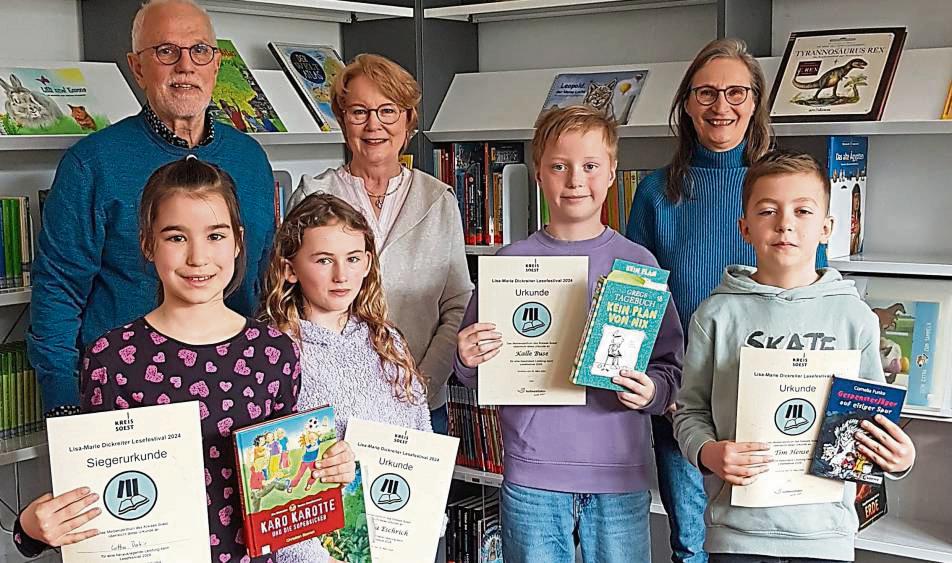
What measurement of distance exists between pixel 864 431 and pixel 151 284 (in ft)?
4.97

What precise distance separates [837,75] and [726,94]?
58 centimetres

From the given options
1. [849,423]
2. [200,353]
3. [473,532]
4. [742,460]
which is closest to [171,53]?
[200,353]

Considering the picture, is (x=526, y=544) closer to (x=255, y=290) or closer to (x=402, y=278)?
(x=402, y=278)

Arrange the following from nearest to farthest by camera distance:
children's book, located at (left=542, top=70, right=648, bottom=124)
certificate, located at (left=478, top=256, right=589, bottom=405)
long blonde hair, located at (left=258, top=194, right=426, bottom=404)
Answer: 1. long blonde hair, located at (left=258, top=194, right=426, bottom=404)
2. certificate, located at (left=478, top=256, right=589, bottom=405)
3. children's book, located at (left=542, top=70, right=648, bottom=124)

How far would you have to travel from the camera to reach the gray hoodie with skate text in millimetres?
1977

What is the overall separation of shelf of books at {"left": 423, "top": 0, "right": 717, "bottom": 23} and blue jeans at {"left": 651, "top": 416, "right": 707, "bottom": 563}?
1.37 meters

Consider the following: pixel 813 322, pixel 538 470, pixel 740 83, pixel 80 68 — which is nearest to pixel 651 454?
pixel 538 470

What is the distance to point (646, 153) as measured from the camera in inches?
138

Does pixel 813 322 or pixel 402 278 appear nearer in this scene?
pixel 813 322

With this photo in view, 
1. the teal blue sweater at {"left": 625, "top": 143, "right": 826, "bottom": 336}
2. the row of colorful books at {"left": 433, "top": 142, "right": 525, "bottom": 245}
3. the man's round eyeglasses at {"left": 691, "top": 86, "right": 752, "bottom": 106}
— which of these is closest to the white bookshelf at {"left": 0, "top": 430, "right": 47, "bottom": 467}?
the row of colorful books at {"left": 433, "top": 142, "right": 525, "bottom": 245}

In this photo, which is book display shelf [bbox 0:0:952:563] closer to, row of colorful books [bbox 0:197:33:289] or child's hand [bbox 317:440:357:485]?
row of colorful books [bbox 0:197:33:289]

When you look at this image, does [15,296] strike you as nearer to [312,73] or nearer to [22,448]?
[22,448]

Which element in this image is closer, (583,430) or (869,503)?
(583,430)

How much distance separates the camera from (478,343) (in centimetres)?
228
